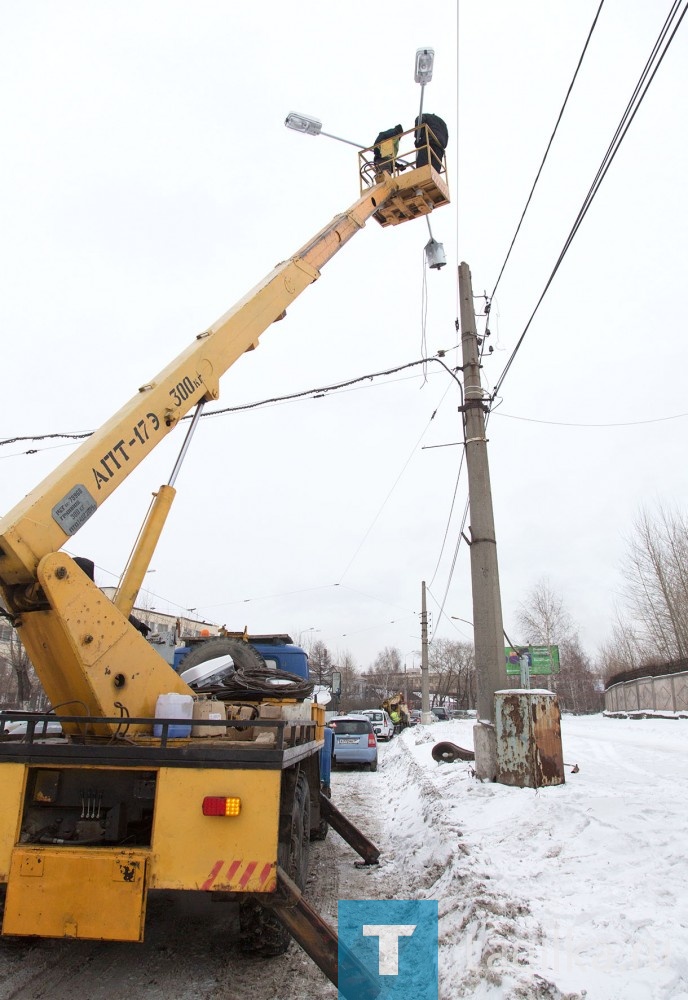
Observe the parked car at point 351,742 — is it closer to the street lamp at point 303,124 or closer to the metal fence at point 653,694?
the street lamp at point 303,124

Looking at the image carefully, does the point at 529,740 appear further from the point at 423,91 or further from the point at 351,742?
the point at 351,742

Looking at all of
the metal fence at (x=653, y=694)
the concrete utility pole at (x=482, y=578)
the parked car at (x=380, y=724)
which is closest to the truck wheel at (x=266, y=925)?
the concrete utility pole at (x=482, y=578)

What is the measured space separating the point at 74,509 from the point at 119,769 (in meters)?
1.78

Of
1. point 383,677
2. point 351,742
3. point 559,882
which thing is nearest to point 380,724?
point 351,742

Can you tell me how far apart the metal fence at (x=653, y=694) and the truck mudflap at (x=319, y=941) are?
2976 cm

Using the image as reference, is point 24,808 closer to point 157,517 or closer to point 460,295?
point 157,517

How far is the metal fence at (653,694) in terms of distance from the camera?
98.1 ft

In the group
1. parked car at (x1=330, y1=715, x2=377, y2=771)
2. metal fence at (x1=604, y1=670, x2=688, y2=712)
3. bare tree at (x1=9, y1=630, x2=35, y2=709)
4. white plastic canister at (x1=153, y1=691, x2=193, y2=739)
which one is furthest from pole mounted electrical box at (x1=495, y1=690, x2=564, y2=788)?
metal fence at (x1=604, y1=670, x2=688, y2=712)

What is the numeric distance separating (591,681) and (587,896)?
81.6 metres

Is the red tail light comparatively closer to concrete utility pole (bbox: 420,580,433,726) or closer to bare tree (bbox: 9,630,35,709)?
bare tree (bbox: 9,630,35,709)

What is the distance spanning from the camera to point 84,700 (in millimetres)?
4598

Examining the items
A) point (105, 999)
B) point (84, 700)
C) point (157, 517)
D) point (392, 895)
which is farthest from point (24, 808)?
point (392, 895)

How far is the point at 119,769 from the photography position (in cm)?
400

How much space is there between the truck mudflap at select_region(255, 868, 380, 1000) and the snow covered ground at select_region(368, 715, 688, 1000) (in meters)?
0.60
